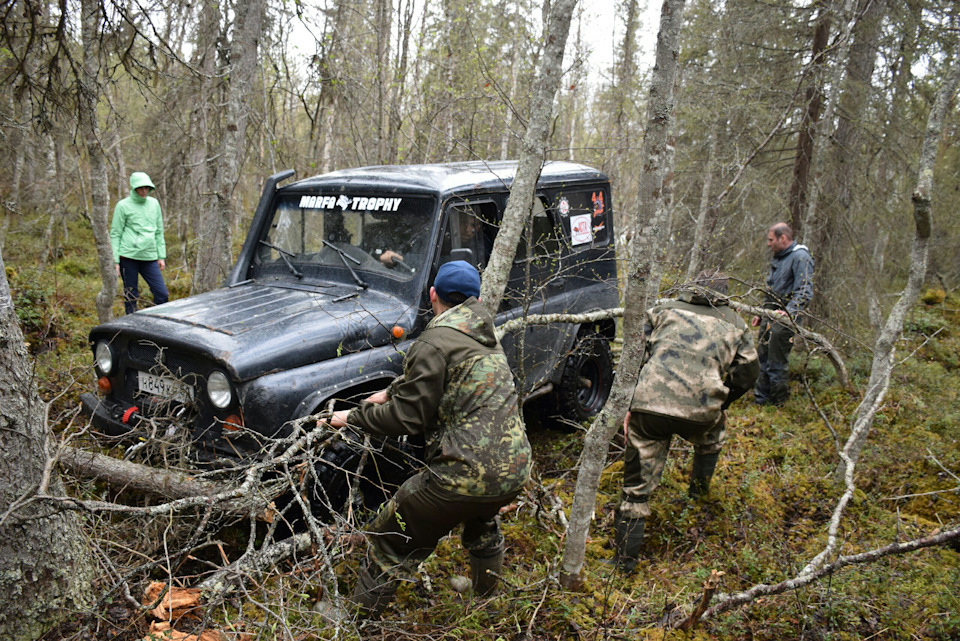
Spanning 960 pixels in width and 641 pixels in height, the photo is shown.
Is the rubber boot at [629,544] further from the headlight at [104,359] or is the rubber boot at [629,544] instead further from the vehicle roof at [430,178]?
the headlight at [104,359]

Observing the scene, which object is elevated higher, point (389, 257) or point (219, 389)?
point (389, 257)

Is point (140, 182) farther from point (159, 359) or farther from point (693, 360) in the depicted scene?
point (693, 360)

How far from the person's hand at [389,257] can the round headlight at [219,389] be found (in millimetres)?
1364

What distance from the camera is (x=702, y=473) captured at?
4363mm

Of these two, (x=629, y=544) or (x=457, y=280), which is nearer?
(x=457, y=280)

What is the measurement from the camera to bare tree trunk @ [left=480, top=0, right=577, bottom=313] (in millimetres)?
3678

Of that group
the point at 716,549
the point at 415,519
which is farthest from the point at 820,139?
the point at 415,519

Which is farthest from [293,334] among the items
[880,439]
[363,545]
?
[880,439]

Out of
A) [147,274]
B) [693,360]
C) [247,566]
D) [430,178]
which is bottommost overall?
[247,566]

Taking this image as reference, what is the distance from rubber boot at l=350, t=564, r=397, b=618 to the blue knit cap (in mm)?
1355

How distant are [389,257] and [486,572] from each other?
213 cm

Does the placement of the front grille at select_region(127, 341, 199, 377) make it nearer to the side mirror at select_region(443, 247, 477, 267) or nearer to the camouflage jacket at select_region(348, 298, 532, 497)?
the camouflage jacket at select_region(348, 298, 532, 497)

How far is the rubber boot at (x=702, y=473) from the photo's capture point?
4.32 metres

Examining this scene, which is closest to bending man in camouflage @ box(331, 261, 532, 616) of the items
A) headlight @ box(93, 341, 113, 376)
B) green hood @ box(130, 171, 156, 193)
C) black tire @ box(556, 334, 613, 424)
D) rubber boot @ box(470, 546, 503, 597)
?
rubber boot @ box(470, 546, 503, 597)
